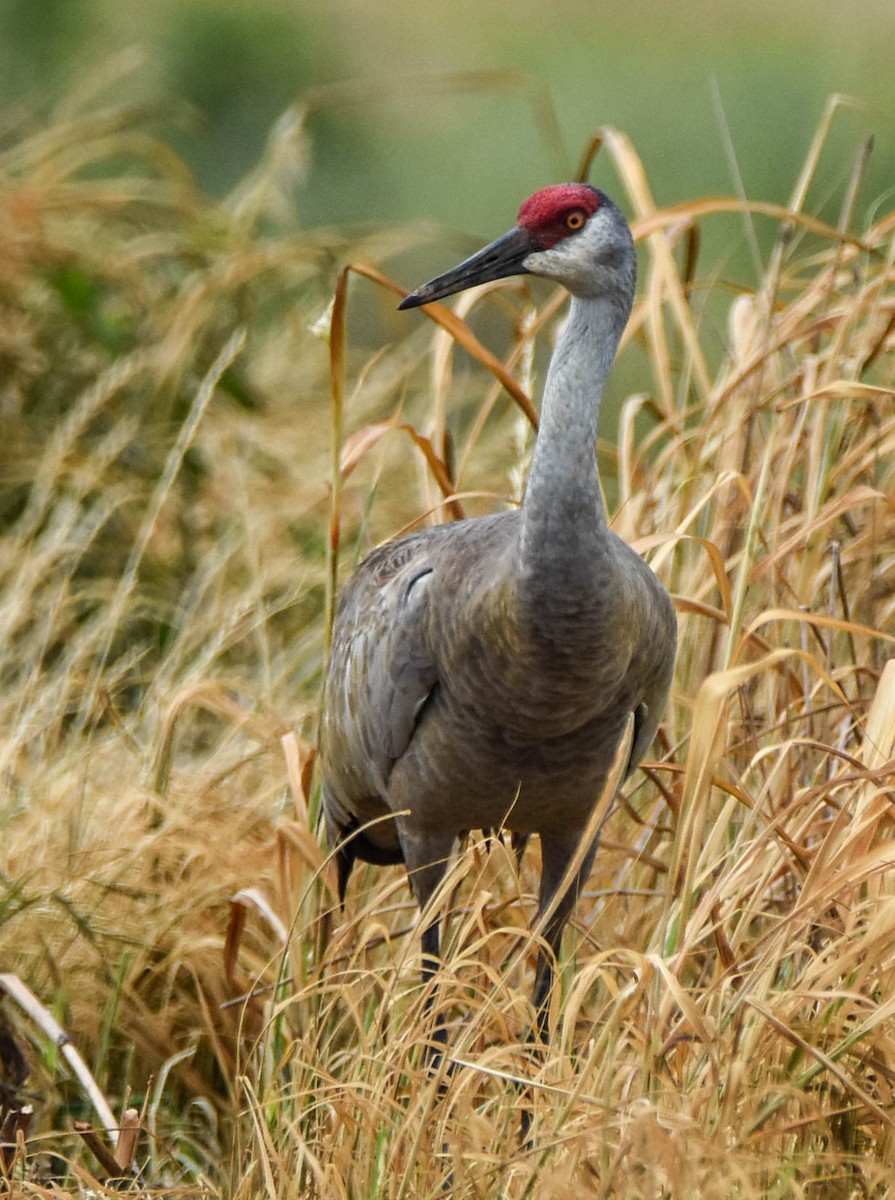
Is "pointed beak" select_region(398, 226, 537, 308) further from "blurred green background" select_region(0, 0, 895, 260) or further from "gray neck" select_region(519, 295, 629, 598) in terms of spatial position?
"blurred green background" select_region(0, 0, 895, 260)

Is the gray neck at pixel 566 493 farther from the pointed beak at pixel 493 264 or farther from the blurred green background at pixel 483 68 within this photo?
the blurred green background at pixel 483 68

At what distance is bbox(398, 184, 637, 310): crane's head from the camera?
235 cm

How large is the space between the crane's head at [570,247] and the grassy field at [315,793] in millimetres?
245

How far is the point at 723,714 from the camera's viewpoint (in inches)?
86.4

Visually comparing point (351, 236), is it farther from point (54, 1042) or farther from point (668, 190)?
point (668, 190)

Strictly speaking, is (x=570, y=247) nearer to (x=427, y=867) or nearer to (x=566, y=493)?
(x=566, y=493)

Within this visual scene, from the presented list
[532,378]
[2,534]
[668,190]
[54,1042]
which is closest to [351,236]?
[2,534]

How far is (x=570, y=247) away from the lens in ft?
7.73

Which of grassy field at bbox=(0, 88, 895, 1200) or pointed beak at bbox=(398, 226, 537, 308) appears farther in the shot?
pointed beak at bbox=(398, 226, 537, 308)

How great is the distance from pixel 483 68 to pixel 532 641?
6.76m

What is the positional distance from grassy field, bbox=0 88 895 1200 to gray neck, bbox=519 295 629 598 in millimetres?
220

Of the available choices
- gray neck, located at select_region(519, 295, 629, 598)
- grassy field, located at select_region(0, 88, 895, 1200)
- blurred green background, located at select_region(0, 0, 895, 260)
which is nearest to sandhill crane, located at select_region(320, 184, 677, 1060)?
gray neck, located at select_region(519, 295, 629, 598)

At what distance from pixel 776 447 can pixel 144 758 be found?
127 cm

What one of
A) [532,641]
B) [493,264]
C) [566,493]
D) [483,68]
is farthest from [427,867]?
[483,68]
